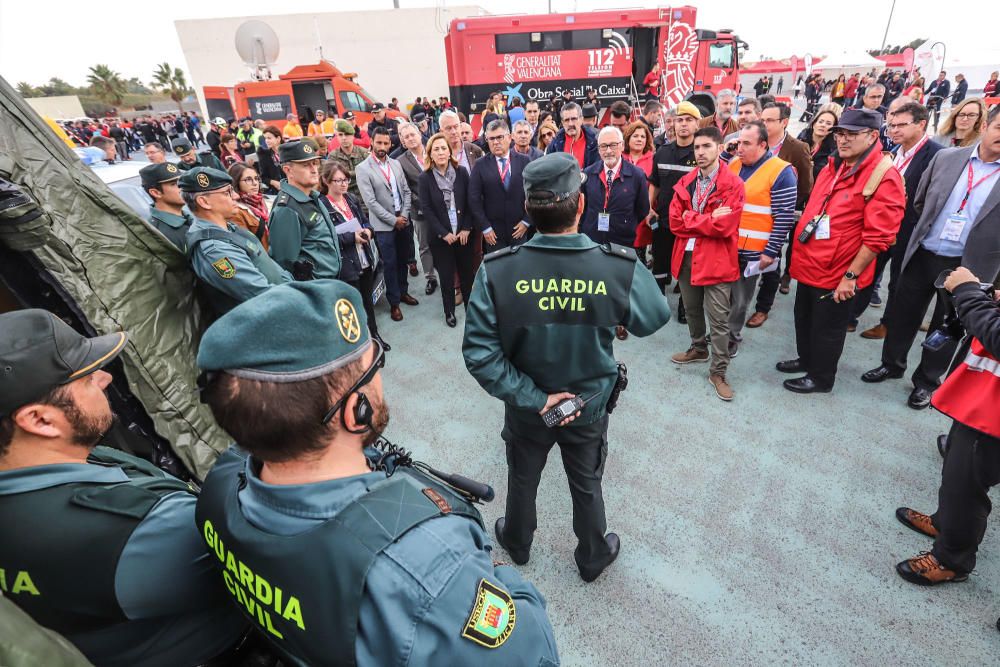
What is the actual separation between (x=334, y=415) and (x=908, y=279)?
13.8ft

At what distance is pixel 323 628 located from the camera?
79 centimetres

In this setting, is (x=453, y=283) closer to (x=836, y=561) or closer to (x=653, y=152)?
(x=653, y=152)

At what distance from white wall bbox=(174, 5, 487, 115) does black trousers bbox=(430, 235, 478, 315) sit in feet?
74.5

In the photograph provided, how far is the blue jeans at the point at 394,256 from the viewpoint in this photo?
4922mm

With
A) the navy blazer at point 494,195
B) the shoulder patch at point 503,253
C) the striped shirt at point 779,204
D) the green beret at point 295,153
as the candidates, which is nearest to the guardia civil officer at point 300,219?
the green beret at point 295,153

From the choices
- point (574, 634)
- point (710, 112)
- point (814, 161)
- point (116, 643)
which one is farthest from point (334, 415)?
point (710, 112)

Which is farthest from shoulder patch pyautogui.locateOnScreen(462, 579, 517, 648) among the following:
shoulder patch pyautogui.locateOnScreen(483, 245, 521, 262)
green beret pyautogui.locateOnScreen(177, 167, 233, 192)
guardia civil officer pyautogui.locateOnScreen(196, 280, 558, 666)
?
green beret pyautogui.locateOnScreen(177, 167, 233, 192)

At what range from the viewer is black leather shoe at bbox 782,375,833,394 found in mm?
3533

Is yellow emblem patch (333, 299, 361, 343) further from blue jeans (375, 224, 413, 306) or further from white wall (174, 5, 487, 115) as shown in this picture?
white wall (174, 5, 487, 115)

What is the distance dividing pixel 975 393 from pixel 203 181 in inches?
150

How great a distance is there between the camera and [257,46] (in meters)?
15.2

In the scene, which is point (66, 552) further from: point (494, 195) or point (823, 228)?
point (494, 195)

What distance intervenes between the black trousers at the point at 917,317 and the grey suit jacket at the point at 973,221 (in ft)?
0.33

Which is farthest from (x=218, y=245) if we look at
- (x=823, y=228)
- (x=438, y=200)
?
(x=823, y=228)
